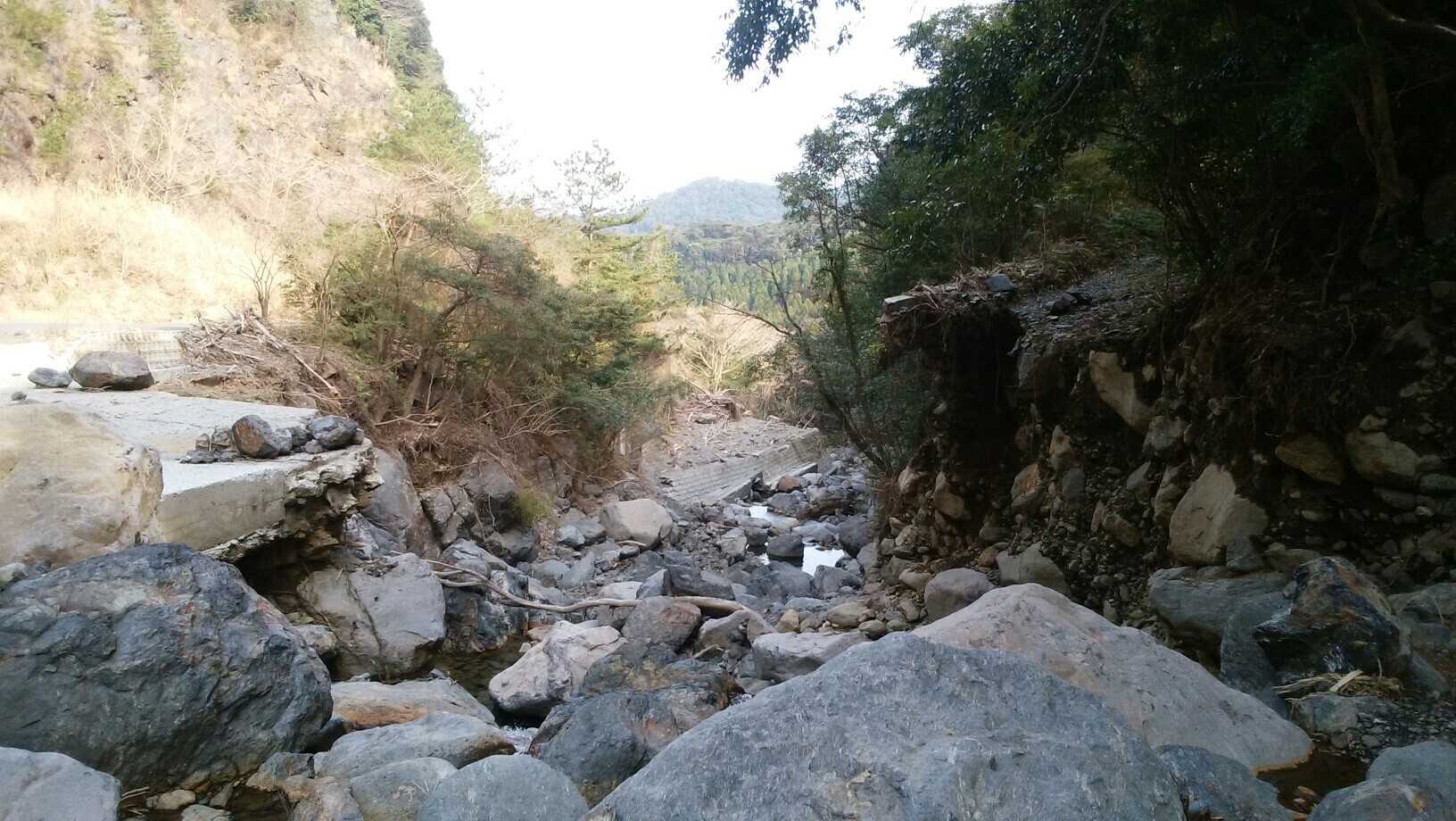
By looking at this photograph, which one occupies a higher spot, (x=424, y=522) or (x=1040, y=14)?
(x=1040, y=14)

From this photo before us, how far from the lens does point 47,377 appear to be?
7273 millimetres

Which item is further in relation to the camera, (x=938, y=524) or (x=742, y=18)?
(x=938, y=524)

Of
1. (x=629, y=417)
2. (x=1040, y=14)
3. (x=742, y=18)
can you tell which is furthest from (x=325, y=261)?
(x=1040, y=14)

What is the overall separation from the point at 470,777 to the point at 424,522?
797 cm

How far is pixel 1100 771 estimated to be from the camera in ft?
5.94

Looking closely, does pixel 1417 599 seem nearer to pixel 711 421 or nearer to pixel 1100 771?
pixel 1100 771

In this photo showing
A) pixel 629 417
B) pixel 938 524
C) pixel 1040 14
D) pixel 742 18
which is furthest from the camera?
pixel 629 417

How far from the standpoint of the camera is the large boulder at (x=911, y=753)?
174cm

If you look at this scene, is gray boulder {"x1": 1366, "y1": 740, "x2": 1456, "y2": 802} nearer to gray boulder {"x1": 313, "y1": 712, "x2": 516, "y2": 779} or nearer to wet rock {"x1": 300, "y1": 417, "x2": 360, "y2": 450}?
gray boulder {"x1": 313, "y1": 712, "x2": 516, "y2": 779}

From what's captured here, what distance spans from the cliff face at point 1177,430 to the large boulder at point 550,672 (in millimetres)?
3315

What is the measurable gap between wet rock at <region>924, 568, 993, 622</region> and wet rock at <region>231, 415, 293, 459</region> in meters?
5.32

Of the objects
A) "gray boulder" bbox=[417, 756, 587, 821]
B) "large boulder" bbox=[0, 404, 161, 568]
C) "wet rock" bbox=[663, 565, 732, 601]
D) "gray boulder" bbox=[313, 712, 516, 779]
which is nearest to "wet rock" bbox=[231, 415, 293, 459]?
"large boulder" bbox=[0, 404, 161, 568]

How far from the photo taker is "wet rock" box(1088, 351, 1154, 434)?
5.23 meters

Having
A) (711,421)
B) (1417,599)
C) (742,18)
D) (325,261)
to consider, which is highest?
(742,18)
